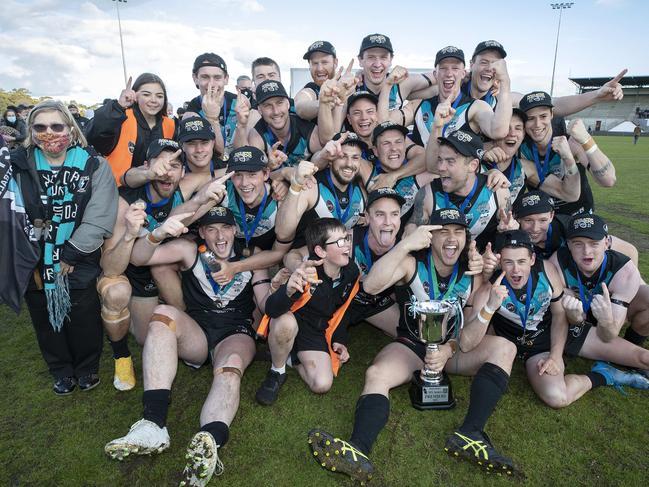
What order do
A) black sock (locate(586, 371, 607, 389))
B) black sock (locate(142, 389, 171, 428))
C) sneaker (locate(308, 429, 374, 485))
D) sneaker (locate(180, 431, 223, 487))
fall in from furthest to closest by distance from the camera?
black sock (locate(586, 371, 607, 389)) → black sock (locate(142, 389, 171, 428)) → sneaker (locate(308, 429, 374, 485)) → sneaker (locate(180, 431, 223, 487))

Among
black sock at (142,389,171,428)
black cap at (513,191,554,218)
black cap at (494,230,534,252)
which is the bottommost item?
black sock at (142,389,171,428)

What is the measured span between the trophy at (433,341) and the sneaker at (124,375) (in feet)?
8.40

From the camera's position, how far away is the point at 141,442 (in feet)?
10.1

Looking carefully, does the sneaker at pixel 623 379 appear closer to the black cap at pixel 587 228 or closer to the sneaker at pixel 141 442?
the black cap at pixel 587 228

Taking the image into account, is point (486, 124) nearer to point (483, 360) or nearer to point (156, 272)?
point (483, 360)

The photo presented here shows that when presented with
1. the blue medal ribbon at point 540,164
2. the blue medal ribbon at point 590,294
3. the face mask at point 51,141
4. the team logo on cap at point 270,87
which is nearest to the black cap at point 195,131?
the team logo on cap at point 270,87

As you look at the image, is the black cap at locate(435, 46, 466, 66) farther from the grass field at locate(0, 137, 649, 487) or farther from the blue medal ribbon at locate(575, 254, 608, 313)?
the grass field at locate(0, 137, 649, 487)

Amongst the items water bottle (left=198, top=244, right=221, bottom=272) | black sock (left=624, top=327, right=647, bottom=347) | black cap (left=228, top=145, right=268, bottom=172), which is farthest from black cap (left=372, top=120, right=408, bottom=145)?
black sock (left=624, top=327, right=647, bottom=347)

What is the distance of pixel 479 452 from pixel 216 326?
2.40 m

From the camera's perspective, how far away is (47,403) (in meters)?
3.81

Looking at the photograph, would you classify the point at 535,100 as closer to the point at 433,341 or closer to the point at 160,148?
the point at 433,341

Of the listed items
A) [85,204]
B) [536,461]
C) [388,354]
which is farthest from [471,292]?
[85,204]

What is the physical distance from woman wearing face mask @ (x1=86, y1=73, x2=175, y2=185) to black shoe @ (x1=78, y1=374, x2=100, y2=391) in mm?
2010

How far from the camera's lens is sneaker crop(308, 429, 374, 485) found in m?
2.91
